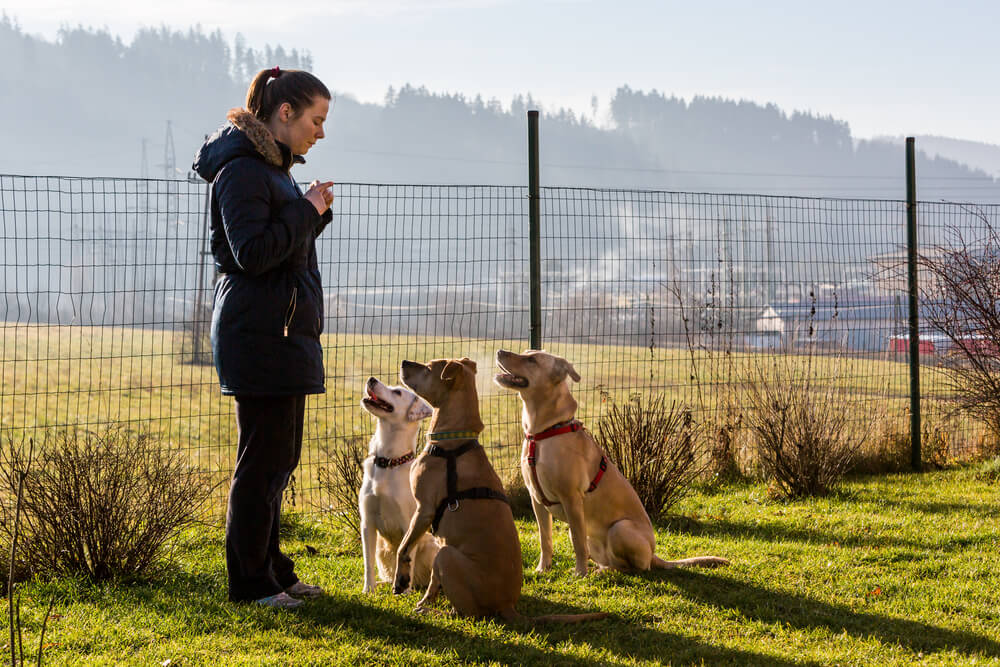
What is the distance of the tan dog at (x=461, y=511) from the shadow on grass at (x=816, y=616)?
90 centimetres

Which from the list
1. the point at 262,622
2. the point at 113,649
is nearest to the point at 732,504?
the point at 262,622

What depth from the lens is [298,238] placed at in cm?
405

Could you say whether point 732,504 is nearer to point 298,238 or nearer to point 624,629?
point 624,629

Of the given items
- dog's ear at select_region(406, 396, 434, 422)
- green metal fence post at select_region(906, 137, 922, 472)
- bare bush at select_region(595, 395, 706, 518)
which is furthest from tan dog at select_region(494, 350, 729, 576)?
green metal fence post at select_region(906, 137, 922, 472)

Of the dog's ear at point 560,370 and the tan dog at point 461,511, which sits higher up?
the dog's ear at point 560,370

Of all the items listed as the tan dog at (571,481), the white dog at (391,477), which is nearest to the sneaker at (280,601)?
the white dog at (391,477)

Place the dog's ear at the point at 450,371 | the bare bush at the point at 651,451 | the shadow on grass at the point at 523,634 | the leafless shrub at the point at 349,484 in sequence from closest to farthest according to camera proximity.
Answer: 1. the shadow on grass at the point at 523,634
2. the dog's ear at the point at 450,371
3. the leafless shrub at the point at 349,484
4. the bare bush at the point at 651,451

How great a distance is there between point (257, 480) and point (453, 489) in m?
0.93

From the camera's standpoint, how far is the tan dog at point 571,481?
5.16 m

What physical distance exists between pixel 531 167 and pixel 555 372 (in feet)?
9.76

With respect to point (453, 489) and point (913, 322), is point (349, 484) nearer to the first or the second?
point (453, 489)

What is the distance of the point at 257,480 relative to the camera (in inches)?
169

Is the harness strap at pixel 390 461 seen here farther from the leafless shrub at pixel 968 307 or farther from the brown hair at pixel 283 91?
the leafless shrub at pixel 968 307

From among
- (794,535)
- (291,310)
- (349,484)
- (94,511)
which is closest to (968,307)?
(794,535)
